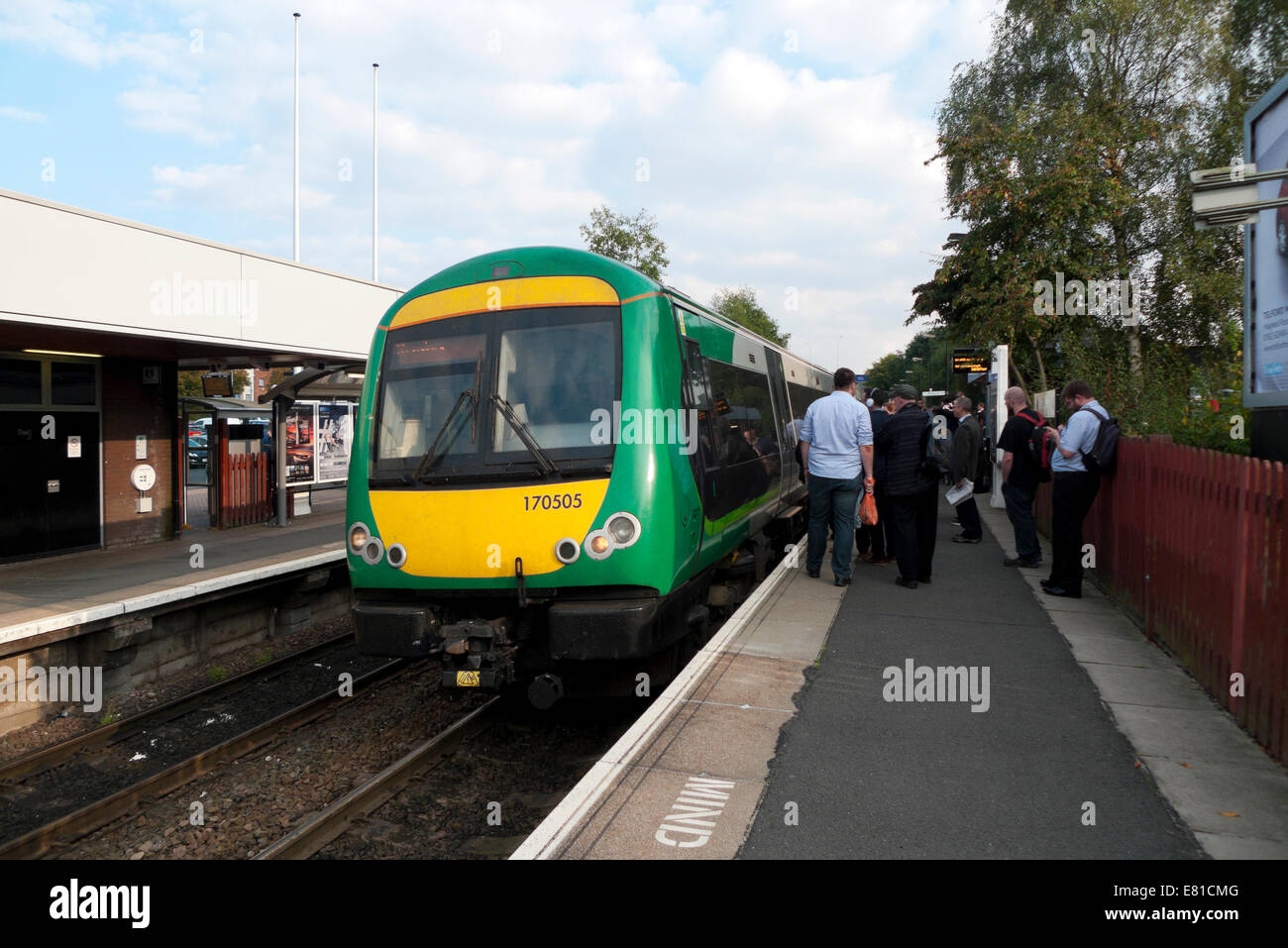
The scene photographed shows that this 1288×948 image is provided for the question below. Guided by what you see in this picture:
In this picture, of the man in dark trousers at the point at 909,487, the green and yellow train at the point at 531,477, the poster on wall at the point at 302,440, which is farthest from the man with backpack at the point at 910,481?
the poster on wall at the point at 302,440

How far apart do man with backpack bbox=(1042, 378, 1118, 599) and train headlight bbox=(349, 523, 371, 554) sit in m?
5.77

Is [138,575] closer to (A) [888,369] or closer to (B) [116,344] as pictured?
(B) [116,344]

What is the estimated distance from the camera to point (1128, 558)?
699cm

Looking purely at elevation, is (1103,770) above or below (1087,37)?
below

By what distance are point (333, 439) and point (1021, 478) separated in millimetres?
14358

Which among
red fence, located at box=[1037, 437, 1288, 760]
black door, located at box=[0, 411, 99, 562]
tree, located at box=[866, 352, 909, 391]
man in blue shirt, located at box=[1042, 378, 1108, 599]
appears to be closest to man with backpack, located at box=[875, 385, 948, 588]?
man in blue shirt, located at box=[1042, 378, 1108, 599]

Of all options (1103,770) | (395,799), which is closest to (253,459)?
(395,799)

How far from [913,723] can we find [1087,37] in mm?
24571

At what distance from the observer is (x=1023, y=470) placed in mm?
8773

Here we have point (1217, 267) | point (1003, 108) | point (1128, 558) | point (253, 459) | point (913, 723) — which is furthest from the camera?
point (1003, 108)

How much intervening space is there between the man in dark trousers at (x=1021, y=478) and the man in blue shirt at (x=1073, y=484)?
0.96 m

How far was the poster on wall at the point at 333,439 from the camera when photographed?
58.9 feet

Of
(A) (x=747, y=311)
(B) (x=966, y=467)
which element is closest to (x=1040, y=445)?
(B) (x=966, y=467)
